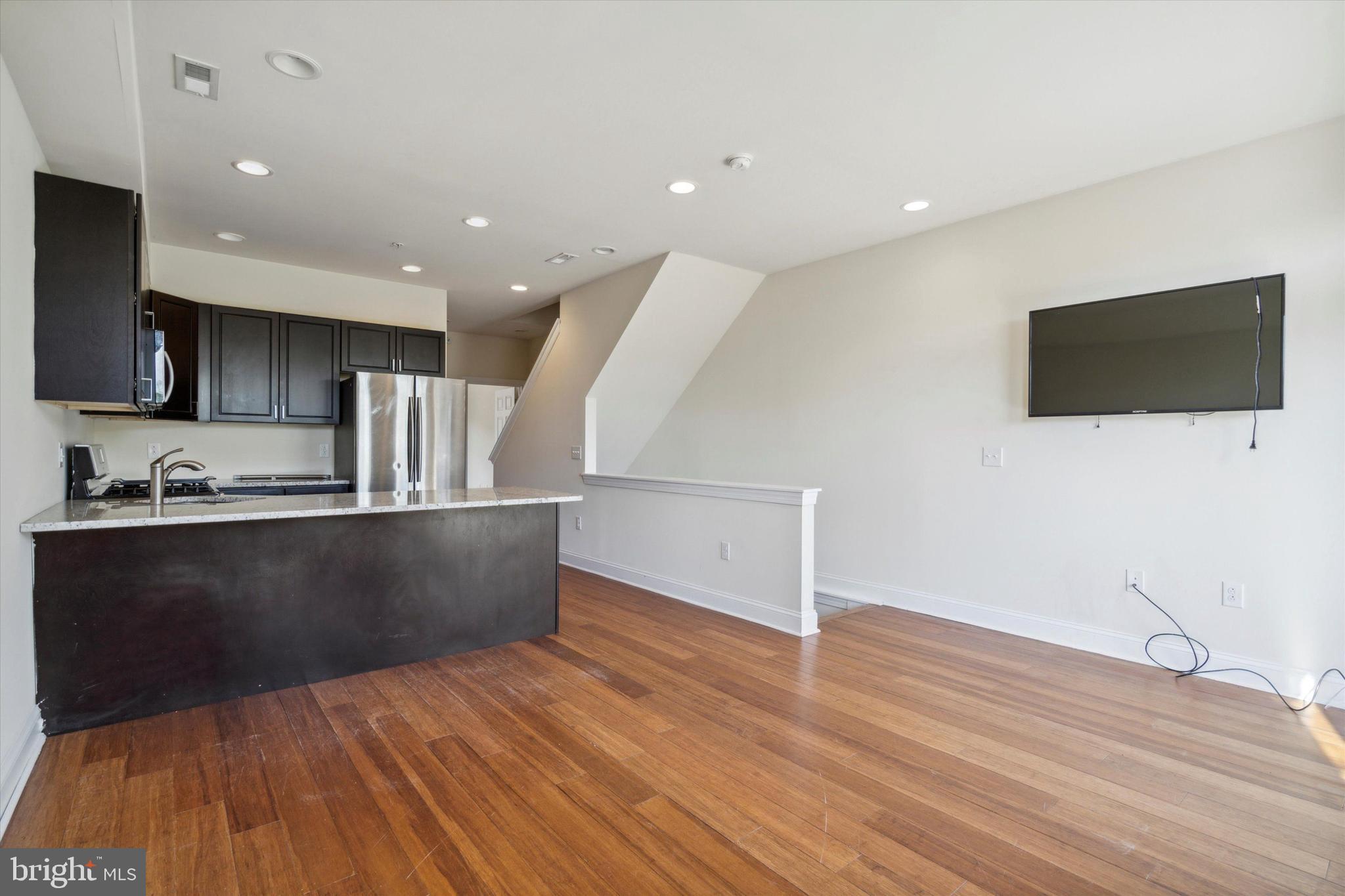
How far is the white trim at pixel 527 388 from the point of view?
6.19m

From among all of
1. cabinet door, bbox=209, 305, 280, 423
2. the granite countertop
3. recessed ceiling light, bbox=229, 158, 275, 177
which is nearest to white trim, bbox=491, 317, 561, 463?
cabinet door, bbox=209, 305, 280, 423

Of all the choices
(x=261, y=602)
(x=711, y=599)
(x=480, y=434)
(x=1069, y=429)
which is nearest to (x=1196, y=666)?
(x=1069, y=429)

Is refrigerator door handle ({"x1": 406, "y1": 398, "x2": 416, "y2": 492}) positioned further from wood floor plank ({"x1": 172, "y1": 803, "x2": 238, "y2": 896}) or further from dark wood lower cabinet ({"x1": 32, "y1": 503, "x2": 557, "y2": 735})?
wood floor plank ({"x1": 172, "y1": 803, "x2": 238, "y2": 896})

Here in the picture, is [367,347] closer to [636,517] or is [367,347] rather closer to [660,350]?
[660,350]

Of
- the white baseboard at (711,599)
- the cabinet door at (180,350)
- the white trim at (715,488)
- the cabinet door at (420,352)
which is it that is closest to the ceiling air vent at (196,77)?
the cabinet door at (180,350)

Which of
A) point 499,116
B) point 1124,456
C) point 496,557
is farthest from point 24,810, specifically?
point 1124,456

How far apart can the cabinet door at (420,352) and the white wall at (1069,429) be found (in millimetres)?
2697

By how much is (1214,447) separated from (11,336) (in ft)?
A: 16.4

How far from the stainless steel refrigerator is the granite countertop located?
1.36 metres

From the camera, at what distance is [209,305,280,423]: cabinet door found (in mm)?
4602

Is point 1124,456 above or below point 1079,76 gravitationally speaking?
below

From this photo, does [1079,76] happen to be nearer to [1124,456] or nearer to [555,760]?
[1124,456]

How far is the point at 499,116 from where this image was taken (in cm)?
283

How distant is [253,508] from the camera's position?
9.63 ft
